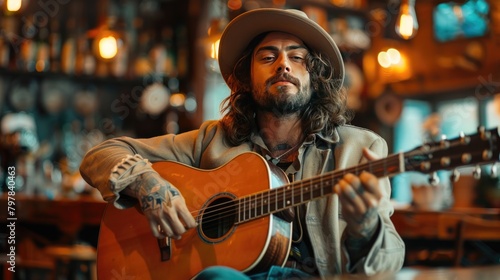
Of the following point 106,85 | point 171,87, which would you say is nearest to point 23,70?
point 106,85

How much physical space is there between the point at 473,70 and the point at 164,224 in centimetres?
440

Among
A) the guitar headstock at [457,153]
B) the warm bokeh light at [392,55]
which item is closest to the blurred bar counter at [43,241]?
the guitar headstock at [457,153]

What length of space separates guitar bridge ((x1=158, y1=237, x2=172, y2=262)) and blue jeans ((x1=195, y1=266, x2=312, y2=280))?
0.19 m

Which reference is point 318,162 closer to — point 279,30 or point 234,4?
point 279,30

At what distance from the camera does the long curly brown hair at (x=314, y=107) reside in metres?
1.95

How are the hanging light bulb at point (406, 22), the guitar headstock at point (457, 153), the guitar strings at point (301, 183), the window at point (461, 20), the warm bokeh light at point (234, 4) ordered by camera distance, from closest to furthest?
1. the guitar headstock at point (457, 153)
2. the guitar strings at point (301, 183)
3. the hanging light bulb at point (406, 22)
4. the warm bokeh light at point (234, 4)
5. the window at point (461, 20)

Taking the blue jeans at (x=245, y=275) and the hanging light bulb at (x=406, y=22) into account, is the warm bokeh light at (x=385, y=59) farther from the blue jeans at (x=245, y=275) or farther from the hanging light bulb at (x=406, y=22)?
the blue jeans at (x=245, y=275)

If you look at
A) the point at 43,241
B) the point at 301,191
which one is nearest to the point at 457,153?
the point at 301,191

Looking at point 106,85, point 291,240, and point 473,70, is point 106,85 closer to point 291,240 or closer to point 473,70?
point 473,70

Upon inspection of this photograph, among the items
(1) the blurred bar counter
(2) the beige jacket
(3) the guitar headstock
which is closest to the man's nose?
(2) the beige jacket

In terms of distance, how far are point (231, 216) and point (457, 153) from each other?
623 mm

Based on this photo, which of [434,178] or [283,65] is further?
[283,65]

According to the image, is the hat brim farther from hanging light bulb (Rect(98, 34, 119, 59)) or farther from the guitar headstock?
hanging light bulb (Rect(98, 34, 119, 59))

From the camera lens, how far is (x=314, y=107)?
2010 millimetres
